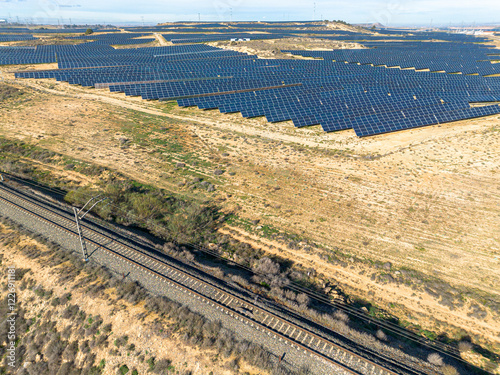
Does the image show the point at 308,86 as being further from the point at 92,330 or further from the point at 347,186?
the point at 92,330

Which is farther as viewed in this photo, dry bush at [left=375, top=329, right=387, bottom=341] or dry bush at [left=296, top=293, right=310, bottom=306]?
dry bush at [left=296, top=293, right=310, bottom=306]

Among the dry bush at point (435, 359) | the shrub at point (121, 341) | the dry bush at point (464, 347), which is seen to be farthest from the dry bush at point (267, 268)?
the dry bush at point (464, 347)

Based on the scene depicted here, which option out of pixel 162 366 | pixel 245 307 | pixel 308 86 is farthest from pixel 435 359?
pixel 308 86

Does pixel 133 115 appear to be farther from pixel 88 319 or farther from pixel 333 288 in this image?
pixel 333 288

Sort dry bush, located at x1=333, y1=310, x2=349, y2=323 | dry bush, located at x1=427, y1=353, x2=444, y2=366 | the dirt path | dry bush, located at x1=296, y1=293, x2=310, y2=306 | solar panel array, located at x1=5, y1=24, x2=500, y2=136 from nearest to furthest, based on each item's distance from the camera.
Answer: dry bush, located at x1=427, y1=353, x2=444, y2=366 < dry bush, located at x1=333, y1=310, x2=349, y2=323 < dry bush, located at x1=296, y1=293, x2=310, y2=306 < the dirt path < solar panel array, located at x1=5, y1=24, x2=500, y2=136

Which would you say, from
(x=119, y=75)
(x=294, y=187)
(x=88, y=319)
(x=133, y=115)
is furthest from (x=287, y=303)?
(x=119, y=75)

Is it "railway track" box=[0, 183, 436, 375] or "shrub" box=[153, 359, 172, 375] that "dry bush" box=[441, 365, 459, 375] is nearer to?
"railway track" box=[0, 183, 436, 375]

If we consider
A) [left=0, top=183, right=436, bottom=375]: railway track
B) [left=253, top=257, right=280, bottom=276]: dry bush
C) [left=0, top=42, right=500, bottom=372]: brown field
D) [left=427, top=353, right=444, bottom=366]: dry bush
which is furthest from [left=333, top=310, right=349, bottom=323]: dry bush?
[left=253, top=257, right=280, bottom=276]: dry bush

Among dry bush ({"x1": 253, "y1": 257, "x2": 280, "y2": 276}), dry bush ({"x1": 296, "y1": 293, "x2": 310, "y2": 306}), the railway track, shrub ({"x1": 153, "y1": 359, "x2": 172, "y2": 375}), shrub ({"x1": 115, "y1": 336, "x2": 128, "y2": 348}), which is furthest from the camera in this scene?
dry bush ({"x1": 253, "y1": 257, "x2": 280, "y2": 276})
